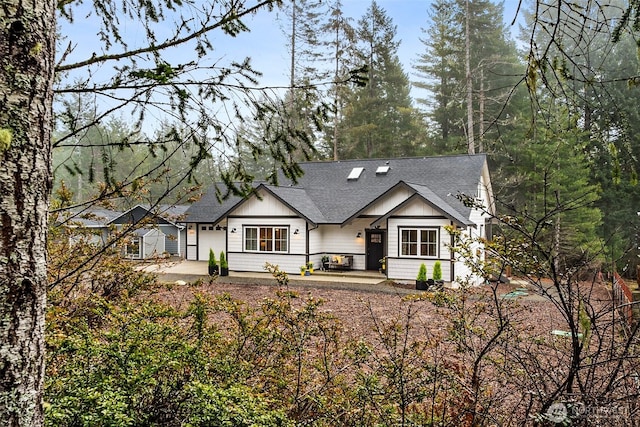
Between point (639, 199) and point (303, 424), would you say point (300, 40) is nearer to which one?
point (639, 199)

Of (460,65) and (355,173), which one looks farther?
(460,65)

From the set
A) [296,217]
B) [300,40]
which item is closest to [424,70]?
[300,40]

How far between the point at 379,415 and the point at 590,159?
223 cm

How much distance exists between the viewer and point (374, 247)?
57.5ft

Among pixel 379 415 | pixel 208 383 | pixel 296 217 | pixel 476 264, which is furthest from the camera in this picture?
pixel 296 217

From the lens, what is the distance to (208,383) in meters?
2.66

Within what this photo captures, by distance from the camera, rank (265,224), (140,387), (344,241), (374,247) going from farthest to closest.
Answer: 1. (344,241)
2. (374,247)
3. (265,224)
4. (140,387)

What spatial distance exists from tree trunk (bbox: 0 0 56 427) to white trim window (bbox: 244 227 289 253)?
15516mm

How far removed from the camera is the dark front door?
1744 centimetres

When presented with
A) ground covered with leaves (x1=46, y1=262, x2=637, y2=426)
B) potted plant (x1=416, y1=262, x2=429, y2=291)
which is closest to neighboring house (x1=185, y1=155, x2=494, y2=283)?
potted plant (x1=416, y1=262, x2=429, y2=291)

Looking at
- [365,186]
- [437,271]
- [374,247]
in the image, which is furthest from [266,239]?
[437,271]

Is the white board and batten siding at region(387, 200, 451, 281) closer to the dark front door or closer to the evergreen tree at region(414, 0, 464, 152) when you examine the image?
the dark front door

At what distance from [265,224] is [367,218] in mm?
4180

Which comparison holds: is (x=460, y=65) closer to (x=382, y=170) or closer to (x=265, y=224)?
(x=382, y=170)
